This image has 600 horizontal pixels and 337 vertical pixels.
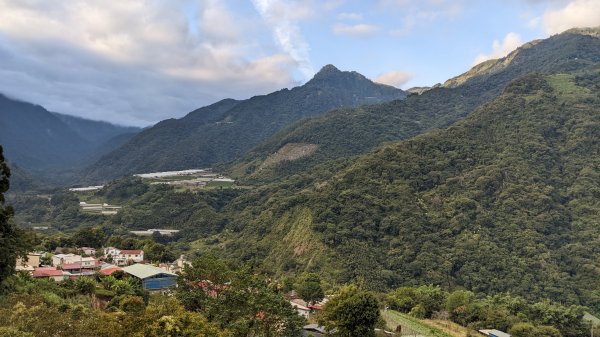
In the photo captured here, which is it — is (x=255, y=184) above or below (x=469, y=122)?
below

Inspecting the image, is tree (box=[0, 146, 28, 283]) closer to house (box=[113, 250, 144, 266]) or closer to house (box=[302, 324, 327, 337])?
house (box=[302, 324, 327, 337])

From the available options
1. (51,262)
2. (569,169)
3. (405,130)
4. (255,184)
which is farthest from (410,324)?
(405,130)

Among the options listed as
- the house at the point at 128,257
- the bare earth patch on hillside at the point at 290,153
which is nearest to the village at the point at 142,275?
the house at the point at 128,257

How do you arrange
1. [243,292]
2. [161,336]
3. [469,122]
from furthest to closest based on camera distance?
[469,122] → [243,292] → [161,336]

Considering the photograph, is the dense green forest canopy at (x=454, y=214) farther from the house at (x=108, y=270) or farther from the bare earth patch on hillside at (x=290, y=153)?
the bare earth patch on hillside at (x=290, y=153)

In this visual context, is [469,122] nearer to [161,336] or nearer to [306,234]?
[306,234]

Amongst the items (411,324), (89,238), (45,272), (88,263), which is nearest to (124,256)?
(88,263)
